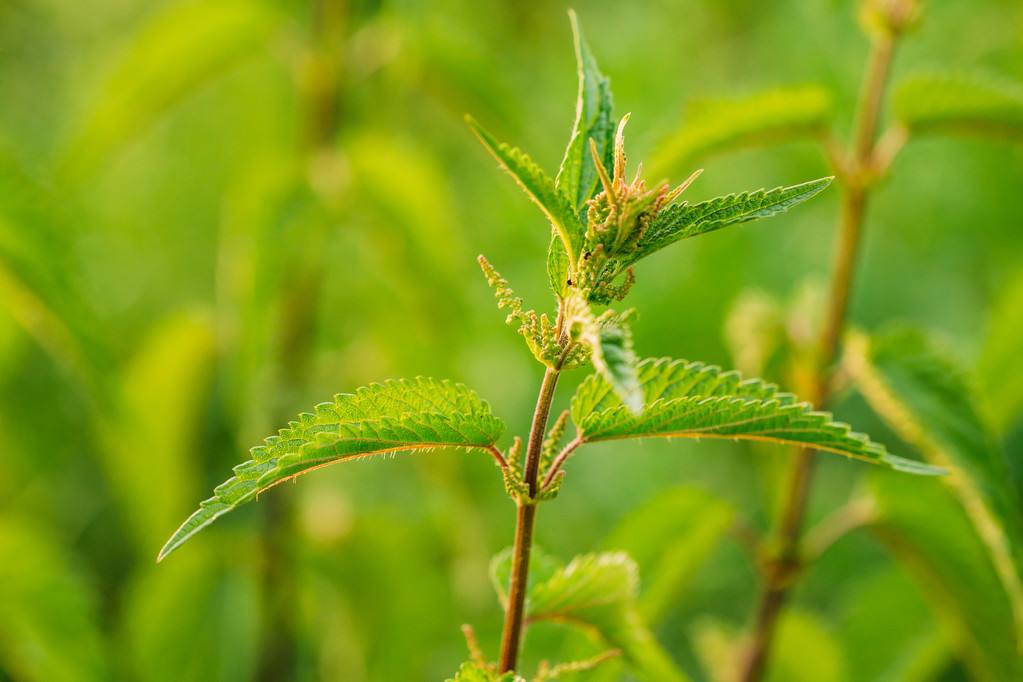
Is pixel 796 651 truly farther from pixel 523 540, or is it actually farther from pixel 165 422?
pixel 165 422

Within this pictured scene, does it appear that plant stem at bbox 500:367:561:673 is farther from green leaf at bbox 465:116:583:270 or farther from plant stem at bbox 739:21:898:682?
plant stem at bbox 739:21:898:682

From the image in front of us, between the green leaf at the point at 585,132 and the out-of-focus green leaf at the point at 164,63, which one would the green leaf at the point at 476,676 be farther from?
the out-of-focus green leaf at the point at 164,63

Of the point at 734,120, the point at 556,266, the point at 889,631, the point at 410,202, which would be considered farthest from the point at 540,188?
the point at 889,631

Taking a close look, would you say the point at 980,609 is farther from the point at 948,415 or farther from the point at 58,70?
the point at 58,70

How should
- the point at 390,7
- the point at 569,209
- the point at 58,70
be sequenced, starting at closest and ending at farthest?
the point at 569,209 → the point at 390,7 → the point at 58,70

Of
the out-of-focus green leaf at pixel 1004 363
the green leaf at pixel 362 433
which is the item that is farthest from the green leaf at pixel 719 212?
the out-of-focus green leaf at pixel 1004 363

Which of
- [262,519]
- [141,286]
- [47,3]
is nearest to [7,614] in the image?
[262,519]

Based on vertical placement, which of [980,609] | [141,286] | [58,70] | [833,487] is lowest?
[980,609]
